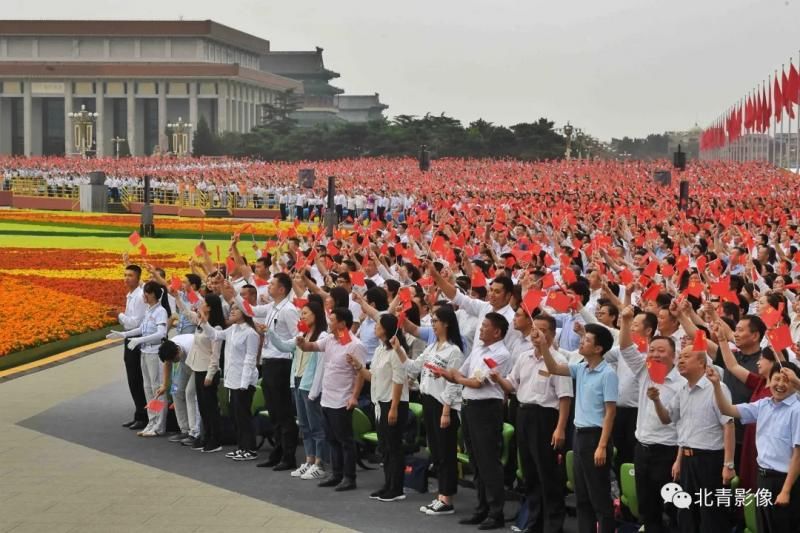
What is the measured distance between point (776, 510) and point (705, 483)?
62 cm

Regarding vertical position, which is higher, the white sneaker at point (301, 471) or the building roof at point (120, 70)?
the building roof at point (120, 70)

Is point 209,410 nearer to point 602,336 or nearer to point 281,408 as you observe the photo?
point 281,408

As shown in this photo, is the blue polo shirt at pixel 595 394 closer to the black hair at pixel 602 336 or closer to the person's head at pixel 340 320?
the black hair at pixel 602 336

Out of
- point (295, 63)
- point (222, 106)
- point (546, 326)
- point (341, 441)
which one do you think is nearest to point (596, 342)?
point (546, 326)

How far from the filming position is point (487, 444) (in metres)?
10.7

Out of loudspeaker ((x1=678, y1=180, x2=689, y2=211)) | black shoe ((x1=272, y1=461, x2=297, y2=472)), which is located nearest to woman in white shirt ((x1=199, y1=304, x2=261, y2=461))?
black shoe ((x1=272, y1=461, x2=297, y2=472))

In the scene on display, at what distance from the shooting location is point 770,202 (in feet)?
117

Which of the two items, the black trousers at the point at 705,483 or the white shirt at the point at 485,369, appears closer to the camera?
the black trousers at the point at 705,483

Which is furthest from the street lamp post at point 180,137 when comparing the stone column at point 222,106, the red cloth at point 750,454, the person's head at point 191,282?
the red cloth at point 750,454

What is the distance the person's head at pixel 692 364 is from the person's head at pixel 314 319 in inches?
157

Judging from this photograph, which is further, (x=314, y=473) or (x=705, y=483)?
(x=314, y=473)

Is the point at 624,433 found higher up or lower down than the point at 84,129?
lower down

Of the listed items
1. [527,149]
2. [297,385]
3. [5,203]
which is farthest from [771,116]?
[297,385]

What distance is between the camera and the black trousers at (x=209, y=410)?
1342 cm
